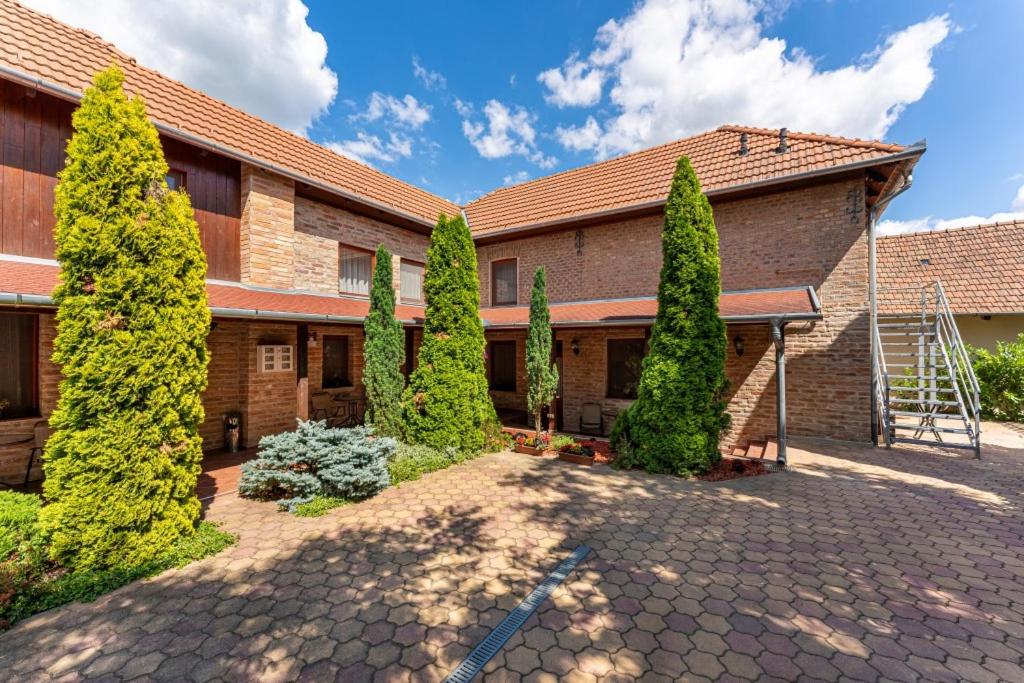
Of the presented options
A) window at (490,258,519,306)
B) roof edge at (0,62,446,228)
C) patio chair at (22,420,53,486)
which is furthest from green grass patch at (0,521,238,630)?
window at (490,258,519,306)

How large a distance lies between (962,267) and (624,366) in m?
12.8

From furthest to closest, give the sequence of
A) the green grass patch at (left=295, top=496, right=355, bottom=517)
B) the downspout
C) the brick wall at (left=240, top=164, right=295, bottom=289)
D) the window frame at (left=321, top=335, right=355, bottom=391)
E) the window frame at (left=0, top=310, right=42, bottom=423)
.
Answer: the window frame at (left=321, top=335, right=355, bottom=391)
the brick wall at (left=240, top=164, right=295, bottom=289)
the downspout
the window frame at (left=0, top=310, right=42, bottom=423)
the green grass patch at (left=295, top=496, right=355, bottom=517)

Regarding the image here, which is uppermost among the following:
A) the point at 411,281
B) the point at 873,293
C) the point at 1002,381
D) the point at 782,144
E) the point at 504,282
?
the point at 782,144

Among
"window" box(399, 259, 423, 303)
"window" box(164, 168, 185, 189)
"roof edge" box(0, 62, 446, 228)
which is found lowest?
"window" box(399, 259, 423, 303)

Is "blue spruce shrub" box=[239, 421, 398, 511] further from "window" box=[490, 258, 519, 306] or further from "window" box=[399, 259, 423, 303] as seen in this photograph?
"window" box=[490, 258, 519, 306]

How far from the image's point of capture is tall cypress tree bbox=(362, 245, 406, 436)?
A: 309 inches

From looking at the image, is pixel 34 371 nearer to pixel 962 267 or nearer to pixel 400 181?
pixel 400 181

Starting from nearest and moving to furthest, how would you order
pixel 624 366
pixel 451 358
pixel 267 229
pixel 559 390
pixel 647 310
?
pixel 451 358 < pixel 267 229 < pixel 647 310 < pixel 624 366 < pixel 559 390

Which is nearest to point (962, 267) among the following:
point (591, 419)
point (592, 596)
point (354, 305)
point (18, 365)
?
point (591, 419)

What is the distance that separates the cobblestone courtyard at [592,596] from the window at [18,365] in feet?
13.0

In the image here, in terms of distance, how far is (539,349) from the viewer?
8.59m

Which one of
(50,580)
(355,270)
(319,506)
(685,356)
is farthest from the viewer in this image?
(355,270)

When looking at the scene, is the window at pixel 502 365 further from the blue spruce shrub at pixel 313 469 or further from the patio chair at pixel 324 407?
the blue spruce shrub at pixel 313 469

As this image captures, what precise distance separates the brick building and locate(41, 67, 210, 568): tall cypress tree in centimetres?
117
